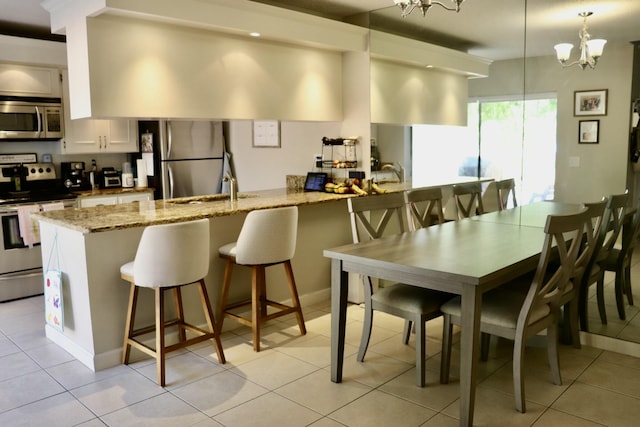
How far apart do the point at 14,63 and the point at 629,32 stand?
16.5ft

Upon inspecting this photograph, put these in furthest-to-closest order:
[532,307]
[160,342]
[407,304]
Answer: [160,342] < [407,304] < [532,307]

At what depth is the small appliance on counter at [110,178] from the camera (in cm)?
580

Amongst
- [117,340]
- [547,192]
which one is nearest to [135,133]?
[117,340]

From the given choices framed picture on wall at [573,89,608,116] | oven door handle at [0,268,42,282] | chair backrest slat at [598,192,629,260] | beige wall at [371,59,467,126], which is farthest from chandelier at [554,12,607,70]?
oven door handle at [0,268,42,282]

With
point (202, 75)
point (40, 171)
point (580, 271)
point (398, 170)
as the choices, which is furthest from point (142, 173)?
point (580, 271)

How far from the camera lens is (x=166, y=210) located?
3658 millimetres

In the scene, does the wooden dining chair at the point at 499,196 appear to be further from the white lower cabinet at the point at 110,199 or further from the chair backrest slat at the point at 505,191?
the white lower cabinet at the point at 110,199

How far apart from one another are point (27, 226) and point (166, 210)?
74.6 inches

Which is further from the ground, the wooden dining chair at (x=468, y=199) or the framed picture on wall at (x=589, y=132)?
the framed picture on wall at (x=589, y=132)

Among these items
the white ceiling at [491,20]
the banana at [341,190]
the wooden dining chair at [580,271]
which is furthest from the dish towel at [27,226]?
the wooden dining chair at [580,271]

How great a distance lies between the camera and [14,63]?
4906 millimetres

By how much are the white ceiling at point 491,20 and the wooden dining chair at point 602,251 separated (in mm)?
984

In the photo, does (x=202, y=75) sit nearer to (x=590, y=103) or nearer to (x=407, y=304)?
(x=407, y=304)

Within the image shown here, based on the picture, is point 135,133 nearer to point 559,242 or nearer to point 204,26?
point 204,26
